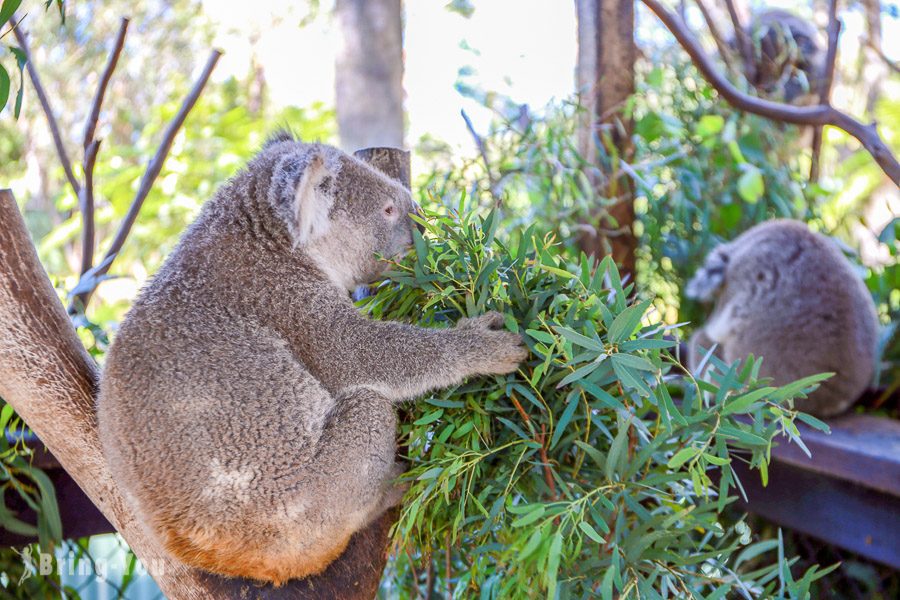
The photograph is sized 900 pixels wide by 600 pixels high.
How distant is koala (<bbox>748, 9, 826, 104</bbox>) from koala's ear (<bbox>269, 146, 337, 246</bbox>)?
3.22 m

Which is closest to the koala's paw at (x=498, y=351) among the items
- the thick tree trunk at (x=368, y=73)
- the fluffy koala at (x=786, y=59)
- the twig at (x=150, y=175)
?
the twig at (x=150, y=175)

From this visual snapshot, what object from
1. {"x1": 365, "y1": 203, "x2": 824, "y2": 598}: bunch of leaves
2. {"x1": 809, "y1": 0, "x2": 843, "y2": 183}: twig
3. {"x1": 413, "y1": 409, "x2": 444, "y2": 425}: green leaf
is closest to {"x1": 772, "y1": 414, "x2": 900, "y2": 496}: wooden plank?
{"x1": 365, "y1": 203, "x2": 824, "y2": 598}: bunch of leaves

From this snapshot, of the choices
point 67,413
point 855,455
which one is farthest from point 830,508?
point 67,413

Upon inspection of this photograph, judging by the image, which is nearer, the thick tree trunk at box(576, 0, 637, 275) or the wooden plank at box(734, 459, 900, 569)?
the wooden plank at box(734, 459, 900, 569)

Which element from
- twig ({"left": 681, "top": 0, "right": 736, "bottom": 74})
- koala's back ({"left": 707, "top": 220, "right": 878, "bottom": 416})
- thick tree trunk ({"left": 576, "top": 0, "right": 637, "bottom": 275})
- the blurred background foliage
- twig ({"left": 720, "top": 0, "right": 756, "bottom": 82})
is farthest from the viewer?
twig ({"left": 720, "top": 0, "right": 756, "bottom": 82})

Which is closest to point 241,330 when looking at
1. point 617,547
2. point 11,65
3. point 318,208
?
point 318,208

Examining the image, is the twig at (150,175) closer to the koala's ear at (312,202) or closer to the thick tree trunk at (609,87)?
the koala's ear at (312,202)

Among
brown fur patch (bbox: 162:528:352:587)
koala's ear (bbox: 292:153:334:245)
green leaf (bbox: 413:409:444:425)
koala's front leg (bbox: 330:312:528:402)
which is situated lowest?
brown fur patch (bbox: 162:528:352:587)

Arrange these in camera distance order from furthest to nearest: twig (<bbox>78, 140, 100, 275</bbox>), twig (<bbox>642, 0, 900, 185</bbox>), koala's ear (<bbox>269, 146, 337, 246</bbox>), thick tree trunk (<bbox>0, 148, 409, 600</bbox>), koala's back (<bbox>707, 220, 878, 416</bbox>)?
koala's back (<bbox>707, 220, 878, 416</bbox>) < twig (<bbox>78, 140, 100, 275</bbox>) < twig (<bbox>642, 0, 900, 185</bbox>) < koala's ear (<bbox>269, 146, 337, 246</bbox>) < thick tree trunk (<bbox>0, 148, 409, 600</bbox>)

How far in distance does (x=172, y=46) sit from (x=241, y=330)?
25.4 feet

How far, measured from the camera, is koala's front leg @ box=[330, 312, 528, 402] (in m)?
1.37

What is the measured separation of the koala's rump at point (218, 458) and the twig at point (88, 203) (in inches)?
34.6

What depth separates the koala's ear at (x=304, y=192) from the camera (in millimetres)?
1596

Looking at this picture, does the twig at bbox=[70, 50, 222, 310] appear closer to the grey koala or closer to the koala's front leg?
the grey koala
